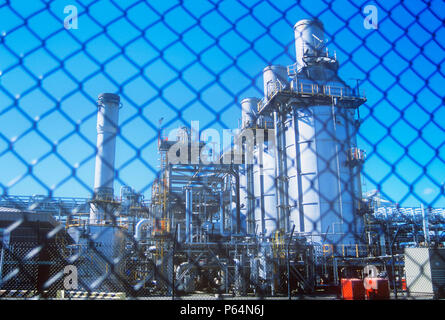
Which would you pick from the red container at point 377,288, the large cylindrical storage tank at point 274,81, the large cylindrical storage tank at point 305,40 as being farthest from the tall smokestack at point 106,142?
the large cylindrical storage tank at point 305,40

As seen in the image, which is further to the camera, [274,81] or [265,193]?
[265,193]

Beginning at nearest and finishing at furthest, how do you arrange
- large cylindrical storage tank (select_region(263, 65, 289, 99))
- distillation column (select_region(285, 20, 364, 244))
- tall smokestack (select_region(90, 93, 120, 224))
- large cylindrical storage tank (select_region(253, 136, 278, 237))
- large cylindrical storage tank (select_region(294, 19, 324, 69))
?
1. tall smokestack (select_region(90, 93, 120, 224))
2. distillation column (select_region(285, 20, 364, 244))
3. large cylindrical storage tank (select_region(263, 65, 289, 99))
4. large cylindrical storage tank (select_region(294, 19, 324, 69))
5. large cylindrical storage tank (select_region(253, 136, 278, 237))

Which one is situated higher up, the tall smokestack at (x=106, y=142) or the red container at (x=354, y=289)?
the tall smokestack at (x=106, y=142)

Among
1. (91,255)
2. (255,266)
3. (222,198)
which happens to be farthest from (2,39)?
(222,198)

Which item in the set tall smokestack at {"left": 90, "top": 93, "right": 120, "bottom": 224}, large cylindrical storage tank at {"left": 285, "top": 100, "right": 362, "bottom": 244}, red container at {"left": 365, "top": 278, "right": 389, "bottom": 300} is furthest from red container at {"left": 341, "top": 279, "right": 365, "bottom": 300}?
tall smokestack at {"left": 90, "top": 93, "right": 120, "bottom": 224}

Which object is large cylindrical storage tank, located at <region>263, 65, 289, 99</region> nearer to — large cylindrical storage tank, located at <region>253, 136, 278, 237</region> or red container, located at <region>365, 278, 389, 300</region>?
large cylindrical storage tank, located at <region>253, 136, 278, 237</region>

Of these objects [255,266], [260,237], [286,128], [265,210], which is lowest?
[255,266]

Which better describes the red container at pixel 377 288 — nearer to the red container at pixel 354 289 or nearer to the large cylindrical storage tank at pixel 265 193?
the red container at pixel 354 289

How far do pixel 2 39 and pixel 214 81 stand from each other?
88cm

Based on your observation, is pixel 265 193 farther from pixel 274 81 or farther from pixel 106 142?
pixel 106 142

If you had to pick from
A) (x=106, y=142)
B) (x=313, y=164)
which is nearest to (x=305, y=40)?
(x=313, y=164)
